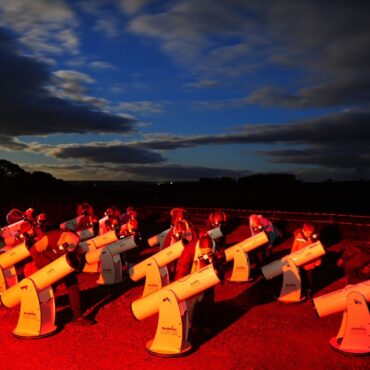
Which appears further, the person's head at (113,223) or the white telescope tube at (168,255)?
the person's head at (113,223)

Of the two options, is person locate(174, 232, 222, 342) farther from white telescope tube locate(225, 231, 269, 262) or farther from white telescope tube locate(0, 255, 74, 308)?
white telescope tube locate(225, 231, 269, 262)

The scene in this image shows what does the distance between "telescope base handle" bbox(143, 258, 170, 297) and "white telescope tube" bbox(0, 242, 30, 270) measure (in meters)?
3.11

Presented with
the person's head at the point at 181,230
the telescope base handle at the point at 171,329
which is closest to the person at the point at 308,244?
the person's head at the point at 181,230

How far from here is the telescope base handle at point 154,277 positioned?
12.4 meters

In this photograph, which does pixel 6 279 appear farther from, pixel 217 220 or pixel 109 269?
pixel 217 220

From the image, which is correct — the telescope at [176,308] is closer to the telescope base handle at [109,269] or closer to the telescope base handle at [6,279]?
the telescope base handle at [109,269]

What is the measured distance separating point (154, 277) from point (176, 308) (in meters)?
3.92

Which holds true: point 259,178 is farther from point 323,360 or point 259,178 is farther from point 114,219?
point 323,360

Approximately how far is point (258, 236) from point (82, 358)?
6.72 metres

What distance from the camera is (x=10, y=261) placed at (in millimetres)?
12648

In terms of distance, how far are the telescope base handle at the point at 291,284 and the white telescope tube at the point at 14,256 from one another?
6.47 metres

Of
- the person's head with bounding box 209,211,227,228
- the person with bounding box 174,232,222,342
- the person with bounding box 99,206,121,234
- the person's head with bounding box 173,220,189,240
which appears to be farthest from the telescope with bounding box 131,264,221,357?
the person with bounding box 99,206,121,234

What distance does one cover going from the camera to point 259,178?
12456 cm

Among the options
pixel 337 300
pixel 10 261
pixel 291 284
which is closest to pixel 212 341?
pixel 337 300
